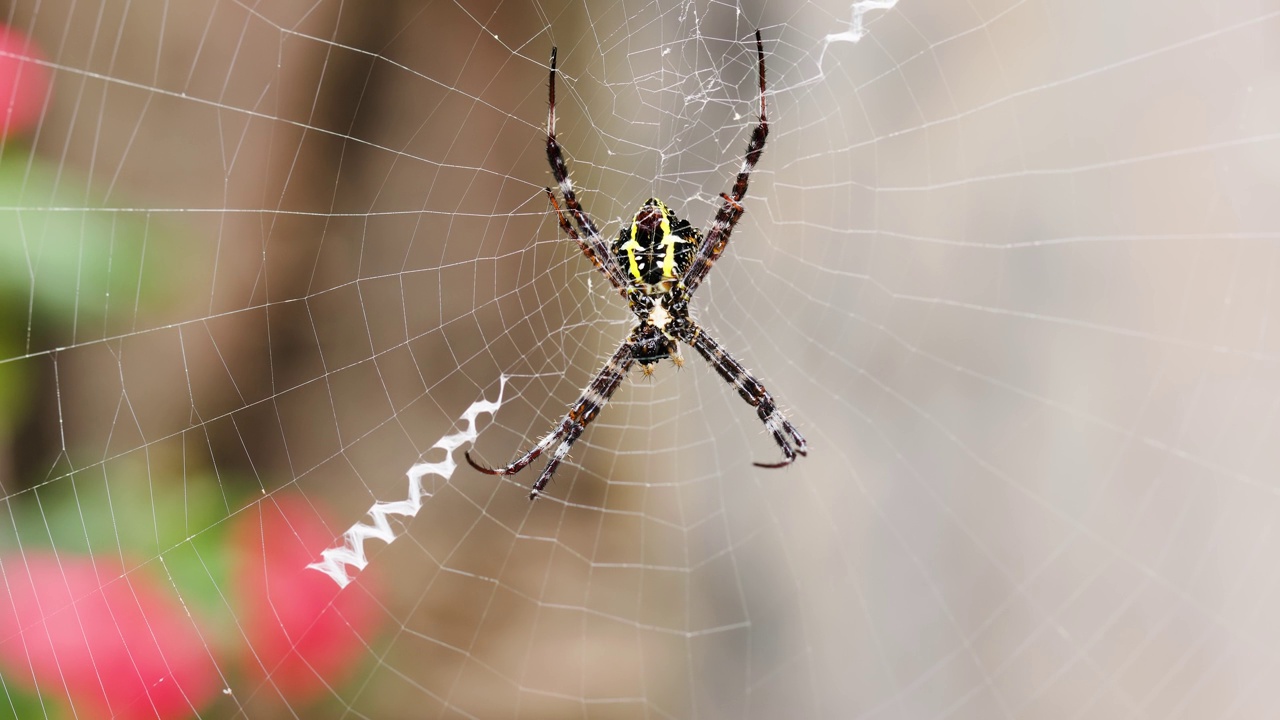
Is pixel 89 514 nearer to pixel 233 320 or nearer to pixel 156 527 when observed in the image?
pixel 156 527

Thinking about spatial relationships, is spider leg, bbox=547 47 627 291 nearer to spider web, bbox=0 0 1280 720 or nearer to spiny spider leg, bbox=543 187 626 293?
spiny spider leg, bbox=543 187 626 293

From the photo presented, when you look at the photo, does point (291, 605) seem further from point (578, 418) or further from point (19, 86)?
point (19, 86)

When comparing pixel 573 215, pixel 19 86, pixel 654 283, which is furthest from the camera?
pixel 654 283

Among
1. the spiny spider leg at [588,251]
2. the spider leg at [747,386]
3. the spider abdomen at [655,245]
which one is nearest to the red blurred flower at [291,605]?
the spiny spider leg at [588,251]

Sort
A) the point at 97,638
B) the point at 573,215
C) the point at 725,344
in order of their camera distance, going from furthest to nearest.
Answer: the point at 725,344 < the point at 573,215 < the point at 97,638

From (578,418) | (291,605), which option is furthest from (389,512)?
(578,418)

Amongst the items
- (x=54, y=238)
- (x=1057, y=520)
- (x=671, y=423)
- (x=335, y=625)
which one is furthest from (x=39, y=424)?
(x=1057, y=520)

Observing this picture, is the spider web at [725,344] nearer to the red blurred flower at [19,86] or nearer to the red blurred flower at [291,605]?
the red blurred flower at [291,605]
